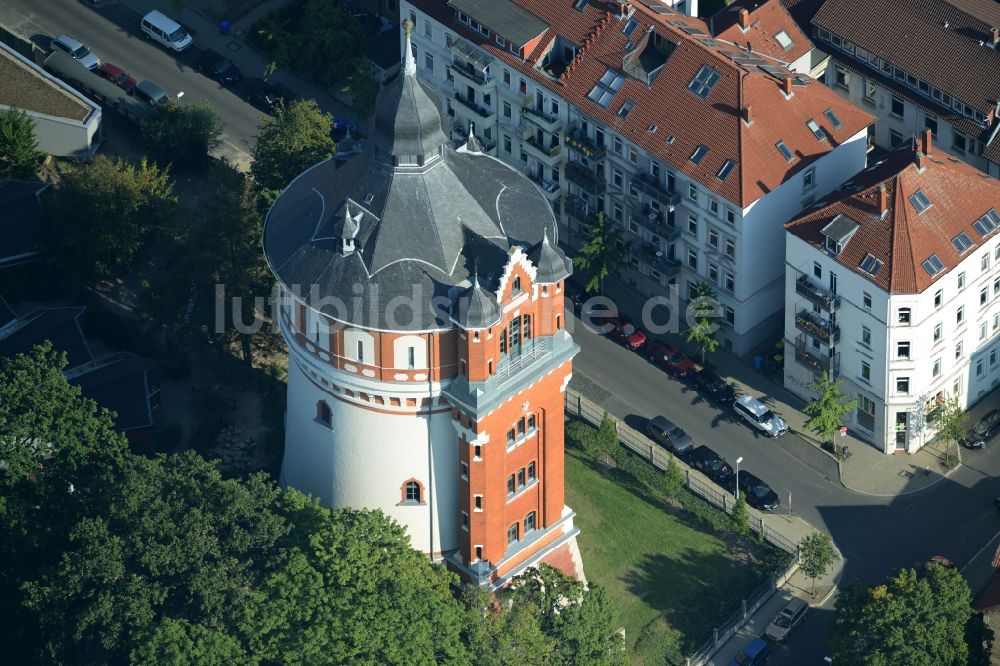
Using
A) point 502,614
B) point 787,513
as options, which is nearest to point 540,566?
point 502,614

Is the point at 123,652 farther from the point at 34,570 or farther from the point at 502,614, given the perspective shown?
the point at 502,614

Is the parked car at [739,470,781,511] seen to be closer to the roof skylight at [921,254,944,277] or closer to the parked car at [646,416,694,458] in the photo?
the parked car at [646,416,694,458]

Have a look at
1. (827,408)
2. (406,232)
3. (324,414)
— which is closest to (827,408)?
(827,408)

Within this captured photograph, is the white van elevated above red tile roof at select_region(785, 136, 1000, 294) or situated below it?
below

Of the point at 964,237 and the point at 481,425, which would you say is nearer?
the point at 481,425

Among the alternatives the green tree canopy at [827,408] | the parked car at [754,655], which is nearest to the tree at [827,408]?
the green tree canopy at [827,408]

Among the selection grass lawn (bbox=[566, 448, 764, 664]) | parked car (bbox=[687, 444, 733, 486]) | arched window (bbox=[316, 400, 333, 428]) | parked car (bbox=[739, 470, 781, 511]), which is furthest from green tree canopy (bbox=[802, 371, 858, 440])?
arched window (bbox=[316, 400, 333, 428])
